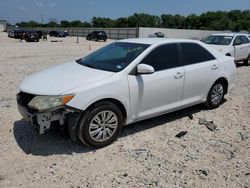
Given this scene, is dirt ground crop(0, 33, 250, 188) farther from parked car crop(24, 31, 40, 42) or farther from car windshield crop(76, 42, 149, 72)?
parked car crop(24, 31, 40, 42)

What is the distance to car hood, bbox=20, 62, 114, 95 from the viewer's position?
13.4 ft

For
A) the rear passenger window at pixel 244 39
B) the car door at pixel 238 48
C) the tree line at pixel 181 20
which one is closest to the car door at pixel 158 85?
the car door at pixel 238 48

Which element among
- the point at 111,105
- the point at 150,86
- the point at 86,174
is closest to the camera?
the point at 86,174

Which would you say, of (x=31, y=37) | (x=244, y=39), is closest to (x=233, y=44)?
(x=244, y=39)

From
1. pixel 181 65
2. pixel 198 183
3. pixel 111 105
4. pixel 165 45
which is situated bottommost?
pixel 198 183

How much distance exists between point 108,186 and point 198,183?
3.65 feet

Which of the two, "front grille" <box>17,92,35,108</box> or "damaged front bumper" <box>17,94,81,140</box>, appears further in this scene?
"front grille" <box>17,92,35,108</box>

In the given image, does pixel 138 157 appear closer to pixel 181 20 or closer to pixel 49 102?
pixel 49 102

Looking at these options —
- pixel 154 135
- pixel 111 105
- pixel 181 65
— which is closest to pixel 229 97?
pixel 181 65

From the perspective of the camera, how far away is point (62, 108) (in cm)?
393

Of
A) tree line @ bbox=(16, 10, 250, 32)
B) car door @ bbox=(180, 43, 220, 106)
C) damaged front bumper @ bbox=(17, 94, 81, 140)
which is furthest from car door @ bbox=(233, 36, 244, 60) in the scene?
tree line @ bbox=(16, 10, 250, 32)

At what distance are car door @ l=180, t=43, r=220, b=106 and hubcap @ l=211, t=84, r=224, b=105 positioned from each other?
309 mm

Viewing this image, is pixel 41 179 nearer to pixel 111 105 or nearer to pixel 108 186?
pixel 108 186

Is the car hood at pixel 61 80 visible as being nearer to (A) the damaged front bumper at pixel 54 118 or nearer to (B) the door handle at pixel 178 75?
(A) the damaged front bumper at pixel 54 118
